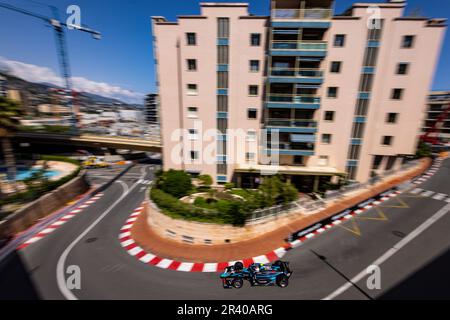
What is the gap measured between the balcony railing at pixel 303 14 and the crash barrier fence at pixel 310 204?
20.9 meters

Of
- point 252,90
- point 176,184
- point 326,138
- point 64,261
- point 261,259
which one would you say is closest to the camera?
point 261,259

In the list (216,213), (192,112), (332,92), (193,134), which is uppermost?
(332,92)

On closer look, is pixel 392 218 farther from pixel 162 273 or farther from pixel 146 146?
pixel 146 146

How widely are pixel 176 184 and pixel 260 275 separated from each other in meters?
12.9

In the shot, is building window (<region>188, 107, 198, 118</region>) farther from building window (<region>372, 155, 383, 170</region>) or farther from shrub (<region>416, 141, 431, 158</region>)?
shrub (<region>416, 141, 431, 158</region>)

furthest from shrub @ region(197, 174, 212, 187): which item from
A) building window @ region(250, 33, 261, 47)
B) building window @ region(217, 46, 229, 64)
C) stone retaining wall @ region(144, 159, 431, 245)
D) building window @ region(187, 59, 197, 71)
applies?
building window @ region(250, 33, 261, 47)

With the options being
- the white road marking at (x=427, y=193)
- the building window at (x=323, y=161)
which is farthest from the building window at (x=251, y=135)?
the white road marking at (x=427, y=193)

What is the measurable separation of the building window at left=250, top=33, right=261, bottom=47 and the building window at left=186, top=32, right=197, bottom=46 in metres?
7.19

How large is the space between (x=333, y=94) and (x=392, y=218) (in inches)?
619

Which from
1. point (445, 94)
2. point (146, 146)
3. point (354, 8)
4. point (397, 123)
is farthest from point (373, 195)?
point (445, 94)

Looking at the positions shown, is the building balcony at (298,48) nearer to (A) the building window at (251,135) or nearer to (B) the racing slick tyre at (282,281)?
(A) the building window at (251,135)

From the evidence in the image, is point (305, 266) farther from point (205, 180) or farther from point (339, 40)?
point (339, 40)

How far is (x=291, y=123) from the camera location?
23859mm

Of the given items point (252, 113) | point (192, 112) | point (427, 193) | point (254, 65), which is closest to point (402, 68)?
point (427, 193)
